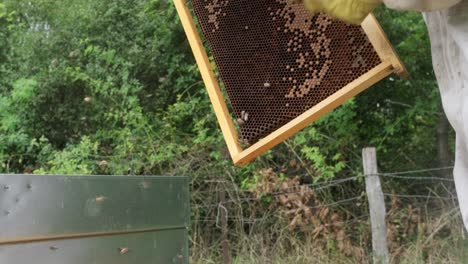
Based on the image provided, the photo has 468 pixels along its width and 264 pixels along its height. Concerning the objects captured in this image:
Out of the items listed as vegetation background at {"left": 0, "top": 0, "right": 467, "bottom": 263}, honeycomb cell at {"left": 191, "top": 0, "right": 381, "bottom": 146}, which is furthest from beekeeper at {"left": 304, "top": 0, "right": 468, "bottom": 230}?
vegetation background at {"left": 0, "top": 0, "right": 467, "bottom": 263}

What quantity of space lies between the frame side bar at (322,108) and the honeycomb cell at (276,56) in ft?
0.15

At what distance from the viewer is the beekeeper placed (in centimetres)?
117

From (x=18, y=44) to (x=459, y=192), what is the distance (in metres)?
6.34

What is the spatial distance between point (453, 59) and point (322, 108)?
0.57 meters

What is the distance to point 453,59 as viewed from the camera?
1253 mm

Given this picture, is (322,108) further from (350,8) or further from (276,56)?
(350,8)

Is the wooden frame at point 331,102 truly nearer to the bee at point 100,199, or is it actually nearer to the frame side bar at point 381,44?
the frame side bar at point 381,44

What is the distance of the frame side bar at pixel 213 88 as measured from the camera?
1869 millimetres

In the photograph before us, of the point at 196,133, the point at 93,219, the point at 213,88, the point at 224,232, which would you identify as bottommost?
the point at 224,232

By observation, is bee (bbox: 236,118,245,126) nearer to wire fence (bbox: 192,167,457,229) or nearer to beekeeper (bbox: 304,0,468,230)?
beekeeper (bbox: 304,0,468,230)

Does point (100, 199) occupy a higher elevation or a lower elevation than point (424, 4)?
lower

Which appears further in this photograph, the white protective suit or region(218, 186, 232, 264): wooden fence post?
region(218, 186, 232, 264): wooden fence post

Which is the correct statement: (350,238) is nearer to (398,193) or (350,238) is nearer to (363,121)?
(398,193)

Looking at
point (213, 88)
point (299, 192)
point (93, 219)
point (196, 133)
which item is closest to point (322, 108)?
point (213, 88)
